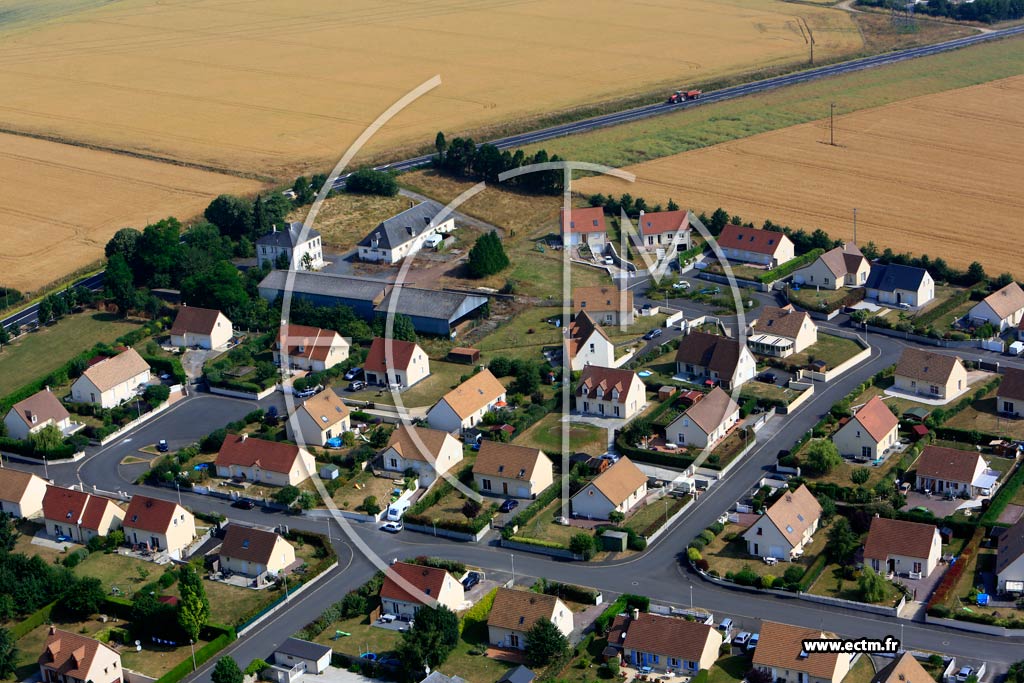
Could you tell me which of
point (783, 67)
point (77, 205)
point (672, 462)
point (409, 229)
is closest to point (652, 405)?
point (672, 462)

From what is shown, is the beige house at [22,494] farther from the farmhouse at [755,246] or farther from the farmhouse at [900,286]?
the farmhouse at [900,286]

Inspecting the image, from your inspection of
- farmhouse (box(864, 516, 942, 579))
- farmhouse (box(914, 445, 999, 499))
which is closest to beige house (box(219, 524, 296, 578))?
farmhouse (box(864, 516, 942, 579))

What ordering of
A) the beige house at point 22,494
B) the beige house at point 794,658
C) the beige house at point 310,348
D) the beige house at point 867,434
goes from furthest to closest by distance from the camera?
the beige house at point 310,348 < the beige house at point 867,434 < the beige house at point 22,494 < the beige house at point 794,658

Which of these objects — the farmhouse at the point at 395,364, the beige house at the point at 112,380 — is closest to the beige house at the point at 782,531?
the farmhouse at the point at 395,364

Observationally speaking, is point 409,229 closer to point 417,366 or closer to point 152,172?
point 417,366

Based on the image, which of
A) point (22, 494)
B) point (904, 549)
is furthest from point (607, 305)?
point (22, 494)
